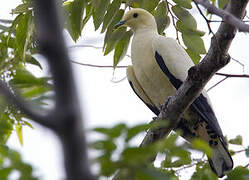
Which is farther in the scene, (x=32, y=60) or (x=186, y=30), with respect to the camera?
(x=186, y=30)

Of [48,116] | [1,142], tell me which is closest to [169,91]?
[1,142]

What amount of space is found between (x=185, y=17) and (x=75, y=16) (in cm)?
98

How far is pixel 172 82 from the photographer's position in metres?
4.37

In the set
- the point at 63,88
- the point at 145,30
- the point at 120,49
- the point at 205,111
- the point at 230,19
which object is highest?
the point at 63,88

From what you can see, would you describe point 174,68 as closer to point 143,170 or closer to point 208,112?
point 208,112

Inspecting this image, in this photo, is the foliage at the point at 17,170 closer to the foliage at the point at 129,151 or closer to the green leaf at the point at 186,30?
the foliage at the point at 129,151

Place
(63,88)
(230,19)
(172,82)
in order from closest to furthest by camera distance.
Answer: (63,88) < (230,19) < (172,82)

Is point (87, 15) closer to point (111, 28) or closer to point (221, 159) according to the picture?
point (111, 28)

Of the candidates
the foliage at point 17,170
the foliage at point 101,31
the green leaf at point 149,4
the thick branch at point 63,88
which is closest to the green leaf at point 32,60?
the foliage at point 101,31

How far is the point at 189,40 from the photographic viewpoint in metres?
3.79

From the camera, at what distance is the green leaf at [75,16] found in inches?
141

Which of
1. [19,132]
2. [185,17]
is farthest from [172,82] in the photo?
[19,132]

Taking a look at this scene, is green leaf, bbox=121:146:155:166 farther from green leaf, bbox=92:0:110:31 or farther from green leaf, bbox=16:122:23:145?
green leaf, bbox=92:0:110:31

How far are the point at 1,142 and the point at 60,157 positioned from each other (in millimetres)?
1287
